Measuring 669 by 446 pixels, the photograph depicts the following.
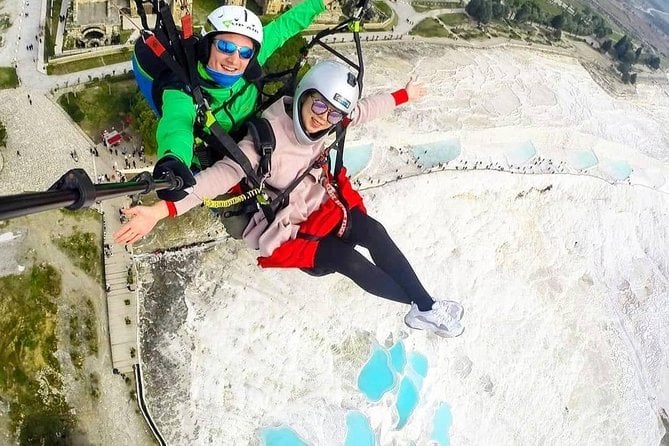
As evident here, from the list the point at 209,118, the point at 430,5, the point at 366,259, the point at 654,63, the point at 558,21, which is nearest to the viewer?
the point at 209,118

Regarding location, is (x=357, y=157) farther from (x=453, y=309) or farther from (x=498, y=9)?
(x=498, y=9)

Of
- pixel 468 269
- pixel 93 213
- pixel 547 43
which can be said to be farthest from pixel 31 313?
pixel 547 43

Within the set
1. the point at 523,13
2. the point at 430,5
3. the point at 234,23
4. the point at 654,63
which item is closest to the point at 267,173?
the point at 234,23

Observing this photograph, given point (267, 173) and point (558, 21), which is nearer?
point (267, 173)

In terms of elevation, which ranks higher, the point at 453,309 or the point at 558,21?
the point at 453,309

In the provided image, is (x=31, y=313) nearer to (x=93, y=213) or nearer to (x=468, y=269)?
(x=93, y=213)

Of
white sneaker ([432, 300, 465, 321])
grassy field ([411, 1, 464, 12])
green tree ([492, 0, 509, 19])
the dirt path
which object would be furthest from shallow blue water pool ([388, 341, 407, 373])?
green tree ([492, 0, 509, 19])

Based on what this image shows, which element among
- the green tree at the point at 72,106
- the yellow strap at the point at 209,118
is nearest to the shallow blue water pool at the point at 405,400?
the yellow strap at the point at 209,118
